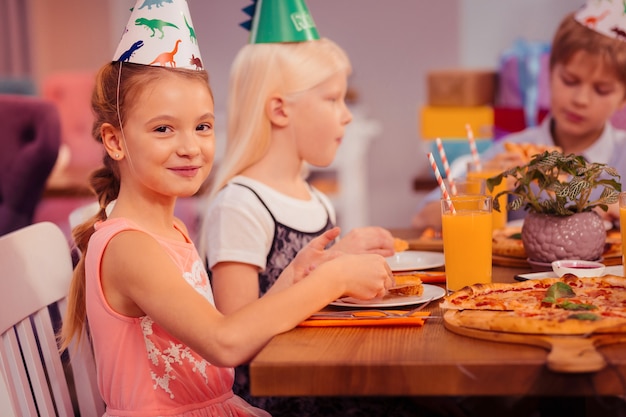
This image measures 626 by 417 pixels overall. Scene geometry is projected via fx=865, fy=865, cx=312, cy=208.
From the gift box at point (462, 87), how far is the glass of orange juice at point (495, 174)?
220cm

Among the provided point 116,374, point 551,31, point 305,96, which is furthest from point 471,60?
point 116,374

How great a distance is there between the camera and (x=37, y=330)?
1475mm

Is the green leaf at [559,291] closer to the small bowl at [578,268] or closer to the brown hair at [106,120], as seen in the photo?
the small bowl at [578,268]

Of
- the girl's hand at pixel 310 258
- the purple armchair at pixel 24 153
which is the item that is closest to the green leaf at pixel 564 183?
the girl's hand at pixel 310 258

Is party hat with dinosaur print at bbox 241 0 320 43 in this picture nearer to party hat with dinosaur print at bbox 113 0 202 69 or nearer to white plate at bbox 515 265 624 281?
party hat with dinosaur print at bbox 113 0 202 69

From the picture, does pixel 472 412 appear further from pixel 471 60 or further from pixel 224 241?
pixel 471 60

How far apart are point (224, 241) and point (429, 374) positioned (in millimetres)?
836

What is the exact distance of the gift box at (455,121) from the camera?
4227 mm

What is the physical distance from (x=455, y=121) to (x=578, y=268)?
2.94 m

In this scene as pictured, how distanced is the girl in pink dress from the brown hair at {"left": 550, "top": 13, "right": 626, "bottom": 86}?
4.39 ft

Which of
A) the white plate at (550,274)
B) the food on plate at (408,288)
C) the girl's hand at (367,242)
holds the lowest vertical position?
the white plate at (550,274)

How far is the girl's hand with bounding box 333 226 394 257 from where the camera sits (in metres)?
1.59

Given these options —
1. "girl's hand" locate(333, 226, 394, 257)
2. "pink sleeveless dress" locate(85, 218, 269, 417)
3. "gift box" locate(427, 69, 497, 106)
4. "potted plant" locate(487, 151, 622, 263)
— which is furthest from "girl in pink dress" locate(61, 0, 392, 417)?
"gift box" locate(427, 69, 497, 106)

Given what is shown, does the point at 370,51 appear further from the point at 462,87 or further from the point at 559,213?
the point at 559,213
